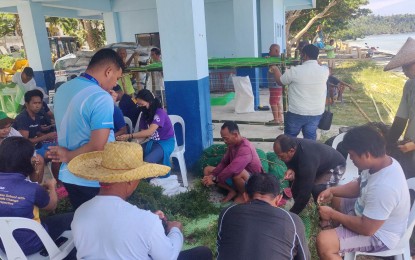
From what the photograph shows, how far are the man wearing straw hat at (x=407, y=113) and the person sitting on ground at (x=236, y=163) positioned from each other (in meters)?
1.33

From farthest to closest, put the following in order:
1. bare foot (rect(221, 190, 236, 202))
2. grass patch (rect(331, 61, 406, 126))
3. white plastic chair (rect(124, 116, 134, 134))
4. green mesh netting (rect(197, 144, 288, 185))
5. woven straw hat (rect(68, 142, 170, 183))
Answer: grass patch (rect(331, 61, 406, 126)), white plastic chair (rect(124, 116, 134, 134)), green mesh netting (rect(197, 144, 288, 185)), bare foot (rect(221, 190, 236, 202)), woven straw hat (rect(68, 142, 170, 183))

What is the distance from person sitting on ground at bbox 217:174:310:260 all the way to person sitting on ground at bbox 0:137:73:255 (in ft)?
3.84

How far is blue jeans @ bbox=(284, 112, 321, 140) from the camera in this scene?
4156 mm

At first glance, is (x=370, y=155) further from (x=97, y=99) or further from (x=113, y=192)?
(x=97, y=99)

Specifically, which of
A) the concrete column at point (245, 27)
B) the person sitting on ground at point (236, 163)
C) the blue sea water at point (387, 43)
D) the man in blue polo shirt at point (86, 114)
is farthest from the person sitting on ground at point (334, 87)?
the blue sea water at point (387, 43)

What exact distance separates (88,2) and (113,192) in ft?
35.2

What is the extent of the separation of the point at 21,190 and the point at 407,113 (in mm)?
3242

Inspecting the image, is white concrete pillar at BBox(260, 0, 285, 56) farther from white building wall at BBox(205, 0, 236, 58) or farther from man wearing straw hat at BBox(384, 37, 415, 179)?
man wearing straw hat at BBox(384, 37, 415, 179)

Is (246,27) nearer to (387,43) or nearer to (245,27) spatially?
(245,27)

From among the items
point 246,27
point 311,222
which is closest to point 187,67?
point 311,222

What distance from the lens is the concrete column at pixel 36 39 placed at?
→ 29.3ft

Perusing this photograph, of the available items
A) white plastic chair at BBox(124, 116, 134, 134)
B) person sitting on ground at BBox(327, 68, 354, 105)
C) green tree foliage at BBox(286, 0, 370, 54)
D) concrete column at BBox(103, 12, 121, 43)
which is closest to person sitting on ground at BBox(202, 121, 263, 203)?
white plastic chair at BBox(124, 116, 134, 134)

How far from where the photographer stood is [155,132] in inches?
156

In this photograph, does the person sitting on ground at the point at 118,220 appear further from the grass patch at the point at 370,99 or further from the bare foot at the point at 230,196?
the grass patch at the point at 370,99
